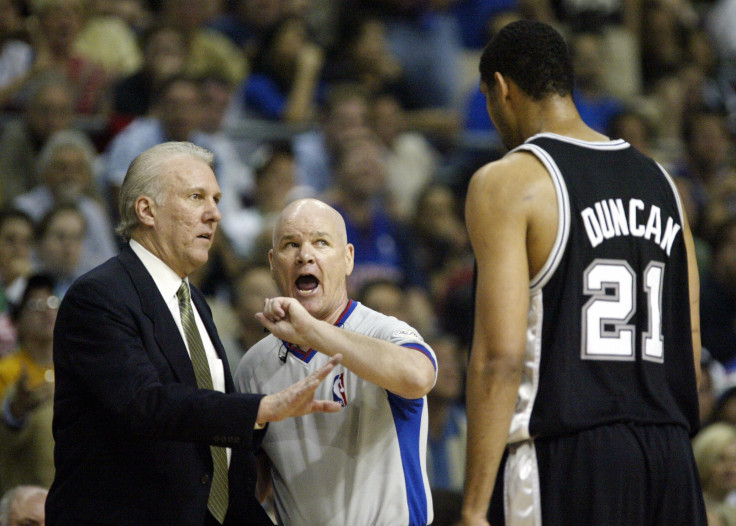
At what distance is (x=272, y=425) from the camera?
367 centimetres

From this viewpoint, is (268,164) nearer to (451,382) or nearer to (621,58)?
(451,382)

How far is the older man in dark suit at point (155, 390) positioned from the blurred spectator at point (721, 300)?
20.5ft

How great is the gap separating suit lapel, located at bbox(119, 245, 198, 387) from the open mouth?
1.50ft

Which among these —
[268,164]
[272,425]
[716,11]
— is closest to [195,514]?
[272,425]

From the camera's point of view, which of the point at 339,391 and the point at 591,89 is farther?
the point at 591,89

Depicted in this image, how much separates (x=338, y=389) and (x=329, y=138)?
5706mm

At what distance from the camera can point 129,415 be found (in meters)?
3.17

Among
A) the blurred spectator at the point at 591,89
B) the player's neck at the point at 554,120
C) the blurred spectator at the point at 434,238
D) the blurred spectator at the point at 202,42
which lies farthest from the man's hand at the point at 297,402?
the blurred spectator at the point at 591,89

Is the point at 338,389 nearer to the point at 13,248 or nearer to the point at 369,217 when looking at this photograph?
the point at 13,248

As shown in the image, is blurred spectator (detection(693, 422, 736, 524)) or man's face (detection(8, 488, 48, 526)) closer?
man's face (detection(8, 488, 48, 526))

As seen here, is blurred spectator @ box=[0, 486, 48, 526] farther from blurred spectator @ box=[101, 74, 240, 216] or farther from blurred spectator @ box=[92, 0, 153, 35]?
blurred spectator @ box=[92, 0, 153, 35]

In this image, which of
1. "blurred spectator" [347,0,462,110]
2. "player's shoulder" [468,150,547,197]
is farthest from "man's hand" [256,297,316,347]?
"blurred spectator" [347,0,462,110]

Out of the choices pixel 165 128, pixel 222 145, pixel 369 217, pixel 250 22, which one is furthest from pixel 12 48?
pixel 369 217

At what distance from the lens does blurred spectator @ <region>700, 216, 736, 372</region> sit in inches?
352
